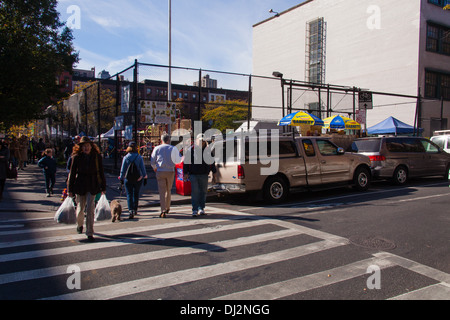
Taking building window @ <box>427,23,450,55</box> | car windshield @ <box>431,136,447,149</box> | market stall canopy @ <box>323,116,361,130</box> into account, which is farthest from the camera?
building window @ <box>427,23,450,55</box>

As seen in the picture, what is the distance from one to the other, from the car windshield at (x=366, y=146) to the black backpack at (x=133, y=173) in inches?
359

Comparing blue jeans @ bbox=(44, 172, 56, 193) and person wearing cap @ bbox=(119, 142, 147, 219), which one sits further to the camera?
blue jeans @ bbox=(44, 172, 56, 193)

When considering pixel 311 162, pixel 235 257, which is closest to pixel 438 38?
pixel 311 162

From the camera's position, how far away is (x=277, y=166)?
9.49 m

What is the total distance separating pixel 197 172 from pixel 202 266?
3579 mm

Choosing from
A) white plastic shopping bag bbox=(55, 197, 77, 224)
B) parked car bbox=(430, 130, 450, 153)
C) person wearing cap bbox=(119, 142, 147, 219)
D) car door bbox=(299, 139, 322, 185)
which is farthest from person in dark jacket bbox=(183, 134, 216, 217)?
parked car bbox=(430, 130, 450, 153)

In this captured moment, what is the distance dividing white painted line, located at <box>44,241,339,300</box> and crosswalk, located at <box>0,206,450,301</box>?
0.01m

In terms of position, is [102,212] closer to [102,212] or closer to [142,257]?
[102,212]

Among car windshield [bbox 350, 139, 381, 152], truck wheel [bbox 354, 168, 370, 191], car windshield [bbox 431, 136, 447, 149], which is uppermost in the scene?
car windshield [bbox 431, 136, 447, 149]

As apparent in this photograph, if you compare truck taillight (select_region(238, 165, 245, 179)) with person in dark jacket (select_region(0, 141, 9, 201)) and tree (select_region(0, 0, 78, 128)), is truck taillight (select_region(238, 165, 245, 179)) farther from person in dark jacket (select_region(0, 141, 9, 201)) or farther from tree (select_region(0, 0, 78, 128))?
tree (select_region(0, 0, 78, 128))

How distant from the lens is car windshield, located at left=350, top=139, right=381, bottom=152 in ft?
42.2

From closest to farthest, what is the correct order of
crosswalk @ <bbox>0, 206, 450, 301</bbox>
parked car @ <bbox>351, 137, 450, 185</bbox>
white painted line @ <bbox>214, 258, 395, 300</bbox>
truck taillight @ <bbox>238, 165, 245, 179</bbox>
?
white painted line @ <bbox>214, 258, 395, 300</bbox>
crosswalk @ <bbox>0, 206, 450, 301</bbox>
truck taillight @ <bbox>238, 165, 245, 179</bbox>
parked car @ <bbox>351, 137, 450, 185</bbox>
